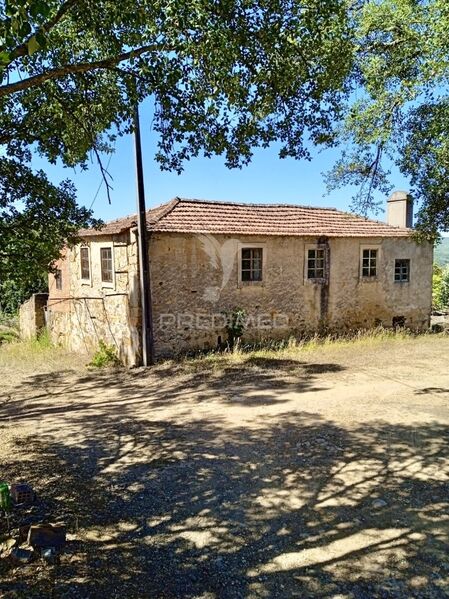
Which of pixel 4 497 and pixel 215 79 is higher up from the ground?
pixel 215 79

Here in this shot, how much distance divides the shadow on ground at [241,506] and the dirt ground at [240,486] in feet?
0.05

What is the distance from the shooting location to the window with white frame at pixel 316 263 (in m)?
14.1

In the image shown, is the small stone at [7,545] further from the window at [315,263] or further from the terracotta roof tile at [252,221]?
the window at [315,263]

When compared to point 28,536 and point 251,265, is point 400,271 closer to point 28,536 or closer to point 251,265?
point 251,265

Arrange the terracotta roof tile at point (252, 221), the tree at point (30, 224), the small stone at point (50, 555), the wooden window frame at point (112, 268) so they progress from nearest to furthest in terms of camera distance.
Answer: the small stone at point (50, 555)
the tree at point (30, 224)
the terracotta roof tile at point (252, 221)
the wooden window frame at point (112, 268)

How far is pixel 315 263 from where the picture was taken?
46.7ft

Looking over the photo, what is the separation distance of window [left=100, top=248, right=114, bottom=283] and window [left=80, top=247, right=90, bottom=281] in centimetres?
108

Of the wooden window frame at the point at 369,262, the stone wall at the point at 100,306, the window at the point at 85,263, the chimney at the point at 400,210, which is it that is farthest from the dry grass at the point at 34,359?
the chimney at the point at 400,210

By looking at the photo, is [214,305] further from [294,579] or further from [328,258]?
[294,579]

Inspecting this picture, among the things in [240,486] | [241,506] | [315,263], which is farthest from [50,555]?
[315,263]

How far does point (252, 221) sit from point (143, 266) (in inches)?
172

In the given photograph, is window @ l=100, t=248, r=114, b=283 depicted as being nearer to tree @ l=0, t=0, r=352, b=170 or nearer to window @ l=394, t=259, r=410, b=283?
tree @ l=0, t=0, r=352, b=170

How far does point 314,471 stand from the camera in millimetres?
4832

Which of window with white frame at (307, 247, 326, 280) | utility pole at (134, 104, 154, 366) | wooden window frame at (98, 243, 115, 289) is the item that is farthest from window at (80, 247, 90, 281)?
window with white frame at (307, 247, 326, 280)
